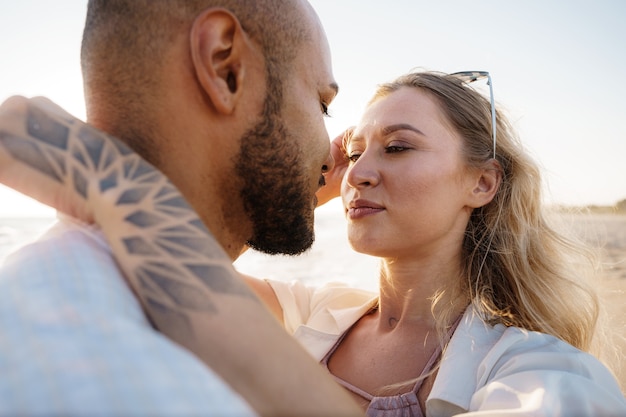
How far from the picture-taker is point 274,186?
212cm

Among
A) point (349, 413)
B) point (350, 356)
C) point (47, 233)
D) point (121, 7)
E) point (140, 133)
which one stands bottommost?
point (350, 356)

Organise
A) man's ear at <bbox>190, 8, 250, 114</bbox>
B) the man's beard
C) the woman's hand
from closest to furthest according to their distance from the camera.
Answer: man's ear at <bbox>190, 8, 250, 114</bbox> < the man's beard < the woman's hand

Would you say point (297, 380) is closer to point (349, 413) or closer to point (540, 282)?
point (349, 413)

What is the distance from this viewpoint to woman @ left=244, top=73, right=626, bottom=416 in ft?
8.88

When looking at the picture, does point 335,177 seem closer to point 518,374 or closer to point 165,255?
point 518,374

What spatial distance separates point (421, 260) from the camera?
3.19 m

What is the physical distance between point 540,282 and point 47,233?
110 inches

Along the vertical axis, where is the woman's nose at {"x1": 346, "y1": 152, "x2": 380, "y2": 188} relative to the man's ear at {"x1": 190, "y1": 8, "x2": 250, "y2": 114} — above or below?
below

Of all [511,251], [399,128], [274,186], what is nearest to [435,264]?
[511,251]

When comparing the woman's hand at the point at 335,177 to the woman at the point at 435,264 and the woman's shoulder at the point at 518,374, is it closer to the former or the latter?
the woman at the point at 435,264

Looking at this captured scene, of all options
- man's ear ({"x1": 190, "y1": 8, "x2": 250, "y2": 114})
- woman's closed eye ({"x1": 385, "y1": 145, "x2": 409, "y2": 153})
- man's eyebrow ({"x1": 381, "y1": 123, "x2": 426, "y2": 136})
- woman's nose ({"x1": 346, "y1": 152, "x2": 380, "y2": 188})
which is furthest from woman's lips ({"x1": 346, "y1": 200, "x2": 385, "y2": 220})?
man's ear ({"x1": 190, "y1": 8, "x2": 250, "y2": 114})

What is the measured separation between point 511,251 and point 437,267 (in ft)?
1.64

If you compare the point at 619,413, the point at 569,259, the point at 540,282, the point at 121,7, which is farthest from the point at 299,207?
the point at 569,259

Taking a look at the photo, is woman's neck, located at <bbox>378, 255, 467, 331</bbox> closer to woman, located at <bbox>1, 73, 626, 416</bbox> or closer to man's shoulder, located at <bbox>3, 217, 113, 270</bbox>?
woman, located at <bbox>1, 73, 626, 416</bbox>
